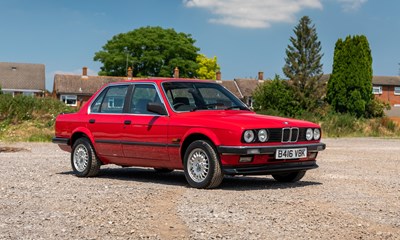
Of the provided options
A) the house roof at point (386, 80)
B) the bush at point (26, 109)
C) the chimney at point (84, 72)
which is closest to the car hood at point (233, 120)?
the bush at point (26, 109)

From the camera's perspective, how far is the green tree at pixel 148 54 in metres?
83.0

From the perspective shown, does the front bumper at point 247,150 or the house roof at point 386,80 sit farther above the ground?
the house roof at point 386,80

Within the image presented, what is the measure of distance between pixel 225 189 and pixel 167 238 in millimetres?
3870

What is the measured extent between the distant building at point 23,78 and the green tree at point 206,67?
20669mm

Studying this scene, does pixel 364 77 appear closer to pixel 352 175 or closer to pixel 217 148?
pixel 352 175

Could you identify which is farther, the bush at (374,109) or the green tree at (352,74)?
the bush at (374,109)

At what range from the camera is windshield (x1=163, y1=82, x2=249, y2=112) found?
10.5m

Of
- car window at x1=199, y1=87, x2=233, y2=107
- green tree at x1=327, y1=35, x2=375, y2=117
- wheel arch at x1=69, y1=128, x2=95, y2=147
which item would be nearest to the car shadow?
wheel arch at x1=69, y1=128, x2=95, y2=147

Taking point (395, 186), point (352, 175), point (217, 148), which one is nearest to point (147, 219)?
point (217, 148)

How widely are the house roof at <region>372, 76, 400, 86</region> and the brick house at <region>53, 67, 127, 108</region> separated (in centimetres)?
3598

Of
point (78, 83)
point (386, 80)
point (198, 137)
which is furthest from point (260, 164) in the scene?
point (386, 80)

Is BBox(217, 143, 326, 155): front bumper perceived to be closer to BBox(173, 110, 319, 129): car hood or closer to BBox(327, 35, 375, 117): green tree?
BBox(173, 110, 319, 129): car hood

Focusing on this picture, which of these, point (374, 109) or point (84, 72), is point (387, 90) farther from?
point (84, 72)

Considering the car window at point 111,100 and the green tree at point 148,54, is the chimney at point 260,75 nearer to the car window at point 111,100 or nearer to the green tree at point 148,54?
the green tree at point 148,54
